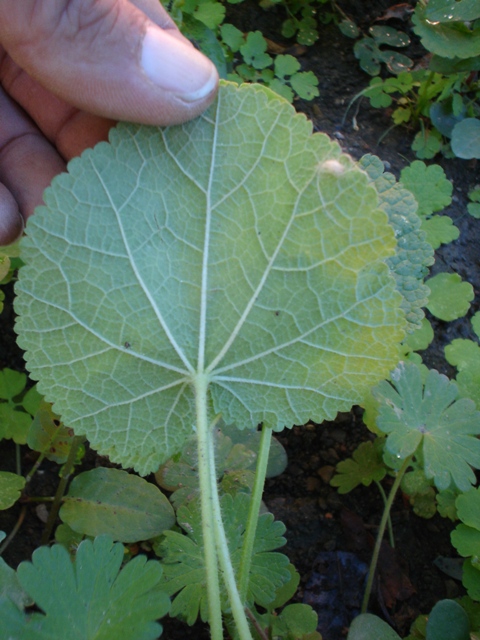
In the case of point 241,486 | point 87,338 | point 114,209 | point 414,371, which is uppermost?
point 114,209

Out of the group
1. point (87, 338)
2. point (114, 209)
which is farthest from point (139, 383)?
point (114, 209)

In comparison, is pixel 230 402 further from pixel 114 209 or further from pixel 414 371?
pixel 414 371

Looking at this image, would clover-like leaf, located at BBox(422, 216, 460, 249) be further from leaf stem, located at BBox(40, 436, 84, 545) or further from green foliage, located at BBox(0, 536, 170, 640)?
green foliage, located at BBox(0, 536, 170, 640)

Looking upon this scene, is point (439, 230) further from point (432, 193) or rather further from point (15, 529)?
point (15, 529)

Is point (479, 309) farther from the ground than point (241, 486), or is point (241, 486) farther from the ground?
point (241, 486)

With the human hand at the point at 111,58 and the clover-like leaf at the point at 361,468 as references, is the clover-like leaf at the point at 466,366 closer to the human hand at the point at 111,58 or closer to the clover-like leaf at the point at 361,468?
the clover-like leaf at the point at 361,468

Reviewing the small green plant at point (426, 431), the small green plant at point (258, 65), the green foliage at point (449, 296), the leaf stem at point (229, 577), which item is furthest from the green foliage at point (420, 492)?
the small green plant at point (258, 65)

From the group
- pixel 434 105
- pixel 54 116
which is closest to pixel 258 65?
pixel 434 105
